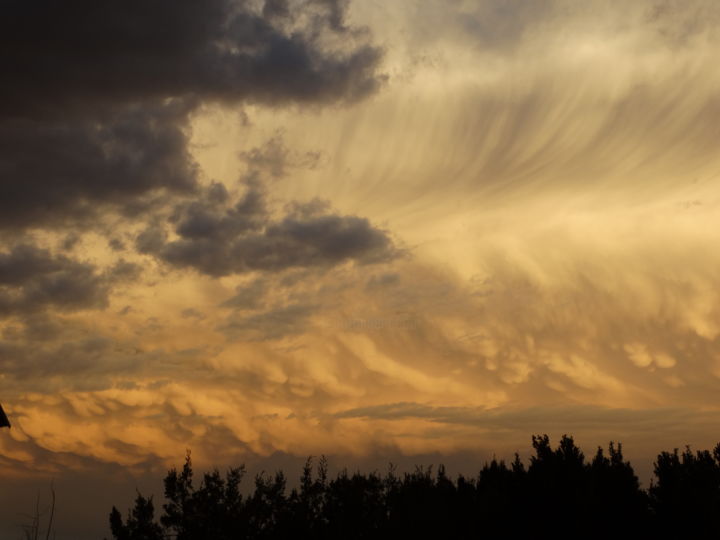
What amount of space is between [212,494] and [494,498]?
3633cm

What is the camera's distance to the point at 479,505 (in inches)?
2361

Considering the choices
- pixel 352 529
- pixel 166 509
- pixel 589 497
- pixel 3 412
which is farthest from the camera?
pixel 166 509

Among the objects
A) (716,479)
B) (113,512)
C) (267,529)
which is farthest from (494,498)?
(113,512)

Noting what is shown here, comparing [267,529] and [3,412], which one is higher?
[3,412]

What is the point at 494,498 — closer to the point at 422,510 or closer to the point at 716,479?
the point at 422,510

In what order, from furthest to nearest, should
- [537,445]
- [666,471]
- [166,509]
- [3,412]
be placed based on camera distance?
[166,509] → [537,445] → [666,471] → [3,412]

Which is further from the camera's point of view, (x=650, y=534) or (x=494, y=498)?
(x=494, y=498)

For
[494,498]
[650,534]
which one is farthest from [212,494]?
[650,534]

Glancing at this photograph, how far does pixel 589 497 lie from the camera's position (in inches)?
2000

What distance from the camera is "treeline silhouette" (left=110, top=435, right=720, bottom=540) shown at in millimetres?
50938

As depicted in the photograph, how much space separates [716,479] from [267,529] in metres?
43.9

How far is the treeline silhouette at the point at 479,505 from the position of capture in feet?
167

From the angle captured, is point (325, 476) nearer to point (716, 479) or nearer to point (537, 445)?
point (537, 445)

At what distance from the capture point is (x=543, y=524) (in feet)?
176
